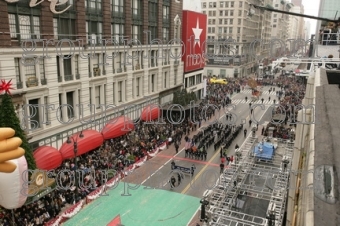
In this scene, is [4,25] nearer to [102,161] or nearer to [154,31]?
[102,161]

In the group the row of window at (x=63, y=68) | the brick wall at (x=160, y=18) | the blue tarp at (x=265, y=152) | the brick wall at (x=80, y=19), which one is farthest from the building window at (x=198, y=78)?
the blue tarp at (x=265, y=152)

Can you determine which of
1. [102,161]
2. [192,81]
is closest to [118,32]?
[102,161]

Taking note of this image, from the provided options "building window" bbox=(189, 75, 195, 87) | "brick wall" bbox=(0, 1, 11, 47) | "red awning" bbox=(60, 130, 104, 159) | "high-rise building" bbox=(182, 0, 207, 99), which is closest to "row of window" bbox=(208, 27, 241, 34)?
"high-rise building" bbox=(182, 0, 207, 99)

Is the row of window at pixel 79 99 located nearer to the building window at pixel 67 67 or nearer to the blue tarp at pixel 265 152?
the building window at pixel 67 67

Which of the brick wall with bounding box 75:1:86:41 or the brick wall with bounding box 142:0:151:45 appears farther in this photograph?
the brick wall with bounding box 142:0:151:45

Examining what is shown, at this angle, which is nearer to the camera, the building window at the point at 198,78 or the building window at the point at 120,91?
the building window at the point at 120,91

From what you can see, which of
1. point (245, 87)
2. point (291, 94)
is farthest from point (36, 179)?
point (245, 87)

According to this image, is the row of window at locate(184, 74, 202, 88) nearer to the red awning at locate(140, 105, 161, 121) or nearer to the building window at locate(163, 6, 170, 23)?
the building window at locate(163, 6, 170, 23)
